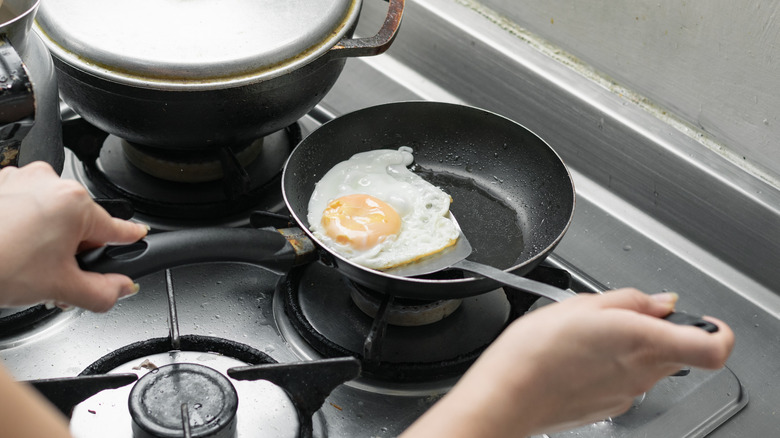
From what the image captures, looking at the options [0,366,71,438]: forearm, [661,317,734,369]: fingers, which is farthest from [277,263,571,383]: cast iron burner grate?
[0,366,71,438]: forearm

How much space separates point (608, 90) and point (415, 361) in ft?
1.92

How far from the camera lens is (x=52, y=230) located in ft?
2.46

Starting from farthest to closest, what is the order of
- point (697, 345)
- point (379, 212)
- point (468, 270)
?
point (379, 212) → point (468, 270) → point (697, 345)

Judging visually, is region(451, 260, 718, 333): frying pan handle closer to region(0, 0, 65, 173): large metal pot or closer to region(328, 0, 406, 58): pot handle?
region(328, 0, 406, 58): pot handle

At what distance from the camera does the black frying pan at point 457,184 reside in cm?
95

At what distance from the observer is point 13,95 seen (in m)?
0.86

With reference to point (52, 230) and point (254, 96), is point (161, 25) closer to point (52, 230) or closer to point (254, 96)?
point (254, 96)

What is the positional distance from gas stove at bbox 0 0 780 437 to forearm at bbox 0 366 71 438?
0.41 m

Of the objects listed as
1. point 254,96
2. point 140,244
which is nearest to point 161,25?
point 254,96

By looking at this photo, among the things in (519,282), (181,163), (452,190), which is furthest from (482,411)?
(181,163)

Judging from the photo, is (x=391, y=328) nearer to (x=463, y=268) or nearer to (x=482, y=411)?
(x=463, y=268)

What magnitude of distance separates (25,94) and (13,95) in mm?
12

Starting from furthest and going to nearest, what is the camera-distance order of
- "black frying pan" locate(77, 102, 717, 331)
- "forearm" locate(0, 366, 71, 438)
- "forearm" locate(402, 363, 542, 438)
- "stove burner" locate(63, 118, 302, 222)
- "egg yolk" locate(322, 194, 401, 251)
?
1. "stove burner" locate(63, 118, 302, 222)
2. "egg yolk" locate(322, 194, 401, 251)
3. "black frying pan" locate(77, 102, 717, 331)
4. "forearm" locate(402, 363, 542, 438)
5. "forearm" locate(0, 366, 71, 438)

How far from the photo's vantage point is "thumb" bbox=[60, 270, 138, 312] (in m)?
0.77
